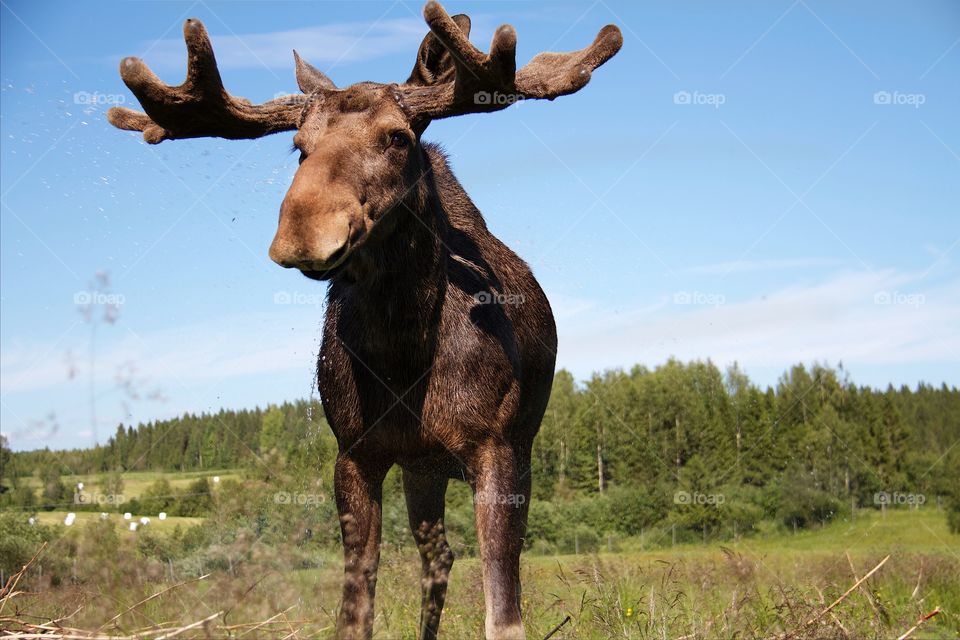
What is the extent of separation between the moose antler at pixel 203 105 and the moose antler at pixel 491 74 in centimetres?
82

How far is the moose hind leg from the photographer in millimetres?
5664

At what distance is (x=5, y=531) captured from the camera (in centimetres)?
2027

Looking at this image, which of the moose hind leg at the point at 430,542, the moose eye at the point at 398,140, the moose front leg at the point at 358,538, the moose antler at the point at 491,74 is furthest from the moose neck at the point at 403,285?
the moose hind leg at the point at 430,542

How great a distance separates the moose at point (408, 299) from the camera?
4777 mm

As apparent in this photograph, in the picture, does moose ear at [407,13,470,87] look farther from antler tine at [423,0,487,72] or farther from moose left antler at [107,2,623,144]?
antler tine at [423,0,487,72]

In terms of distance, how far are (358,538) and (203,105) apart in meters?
2.74

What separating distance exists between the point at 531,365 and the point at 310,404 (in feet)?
5.00

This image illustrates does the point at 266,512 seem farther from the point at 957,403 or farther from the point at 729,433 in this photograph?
the point at 957,403

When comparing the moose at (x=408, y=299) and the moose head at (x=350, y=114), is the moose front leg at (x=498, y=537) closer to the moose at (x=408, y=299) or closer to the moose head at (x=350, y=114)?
the moose at (x=408, y=299)

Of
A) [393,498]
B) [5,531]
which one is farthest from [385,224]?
[5,531]

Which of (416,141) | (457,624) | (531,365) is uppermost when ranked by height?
(416,141)

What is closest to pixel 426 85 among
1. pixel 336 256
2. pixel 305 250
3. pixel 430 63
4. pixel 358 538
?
pixel 430 63

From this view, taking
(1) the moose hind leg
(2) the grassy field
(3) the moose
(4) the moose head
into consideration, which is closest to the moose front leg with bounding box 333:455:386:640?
(3) the moose

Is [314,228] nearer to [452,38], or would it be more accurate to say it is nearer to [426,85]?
[452,38]
